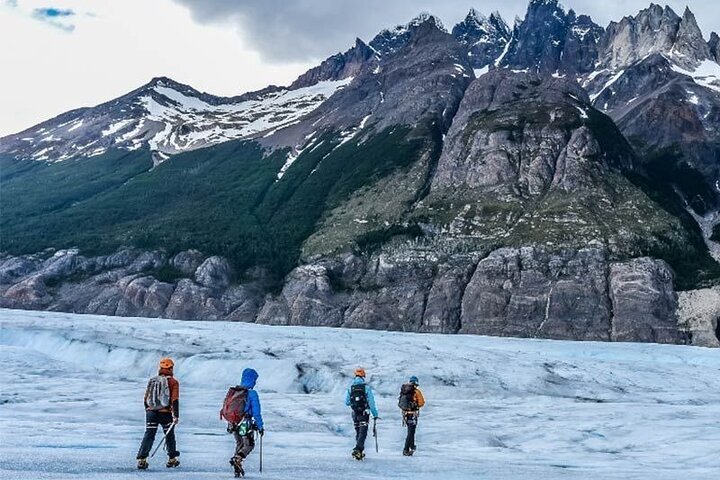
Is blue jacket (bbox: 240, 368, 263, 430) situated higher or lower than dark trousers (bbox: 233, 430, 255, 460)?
higher

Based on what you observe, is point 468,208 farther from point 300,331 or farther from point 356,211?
point 300,331

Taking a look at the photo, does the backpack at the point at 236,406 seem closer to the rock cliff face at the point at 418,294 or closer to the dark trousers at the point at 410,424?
the dark trousers at the point at 410,424

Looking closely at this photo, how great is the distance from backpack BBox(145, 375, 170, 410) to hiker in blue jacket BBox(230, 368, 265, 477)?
2009mm

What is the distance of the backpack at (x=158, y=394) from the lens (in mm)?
17375

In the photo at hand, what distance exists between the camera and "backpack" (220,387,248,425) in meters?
17.2

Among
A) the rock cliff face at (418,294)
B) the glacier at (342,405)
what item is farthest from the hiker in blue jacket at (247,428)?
the rock cliff face at (418,294)

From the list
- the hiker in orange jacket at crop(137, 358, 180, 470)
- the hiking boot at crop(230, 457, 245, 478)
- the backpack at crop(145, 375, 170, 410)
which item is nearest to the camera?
the hiking boot at crop(230, 457, 245, 478)

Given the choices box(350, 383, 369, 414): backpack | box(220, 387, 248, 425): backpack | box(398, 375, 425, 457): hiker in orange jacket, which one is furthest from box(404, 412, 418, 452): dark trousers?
box(220, 387, 248, 425): backpack

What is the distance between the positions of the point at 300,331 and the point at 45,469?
5561 centimetres

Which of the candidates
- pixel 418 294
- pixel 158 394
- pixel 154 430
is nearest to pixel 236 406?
pixel 158 394

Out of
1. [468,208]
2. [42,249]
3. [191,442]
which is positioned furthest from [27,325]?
[42,249]

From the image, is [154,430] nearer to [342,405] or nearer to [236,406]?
[236,406]

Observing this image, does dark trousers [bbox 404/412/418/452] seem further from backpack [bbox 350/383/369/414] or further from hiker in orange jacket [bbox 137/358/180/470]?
hiker in orange jacket [bbox 137/358/180/470]

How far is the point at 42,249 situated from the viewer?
18162 cm
